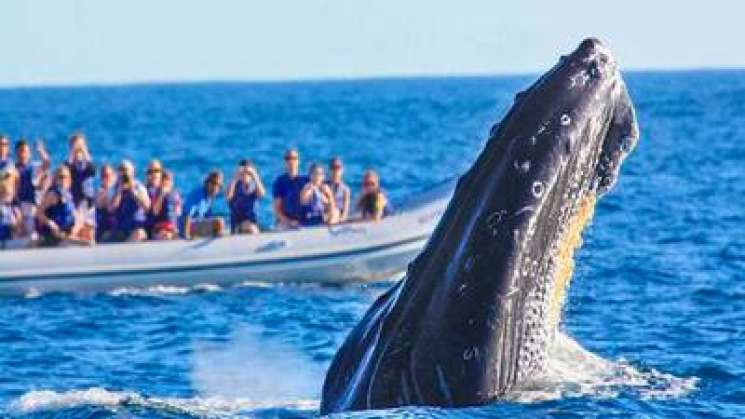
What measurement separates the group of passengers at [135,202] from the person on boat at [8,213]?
0.6 inches

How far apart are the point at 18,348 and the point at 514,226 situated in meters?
12.1

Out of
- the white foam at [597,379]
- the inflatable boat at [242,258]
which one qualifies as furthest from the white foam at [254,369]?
the inflatable boat at [242,258]

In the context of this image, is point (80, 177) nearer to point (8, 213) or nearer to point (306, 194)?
point (8, 213)

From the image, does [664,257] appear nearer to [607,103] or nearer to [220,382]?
[220,382]

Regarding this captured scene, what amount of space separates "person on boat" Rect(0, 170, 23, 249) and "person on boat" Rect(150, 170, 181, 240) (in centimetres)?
219

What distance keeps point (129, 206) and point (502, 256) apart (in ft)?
64.2

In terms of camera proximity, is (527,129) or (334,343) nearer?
(527,129)

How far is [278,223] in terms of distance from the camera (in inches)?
1227

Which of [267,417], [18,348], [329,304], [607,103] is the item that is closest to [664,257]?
[329,304]

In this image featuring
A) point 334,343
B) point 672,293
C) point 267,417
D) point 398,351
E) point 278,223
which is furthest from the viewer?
point 278,223

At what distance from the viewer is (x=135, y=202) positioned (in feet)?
96.5

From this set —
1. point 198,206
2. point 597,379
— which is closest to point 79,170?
point 198,206

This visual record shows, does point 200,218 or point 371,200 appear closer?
point 200,218

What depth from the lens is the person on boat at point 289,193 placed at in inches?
1197
